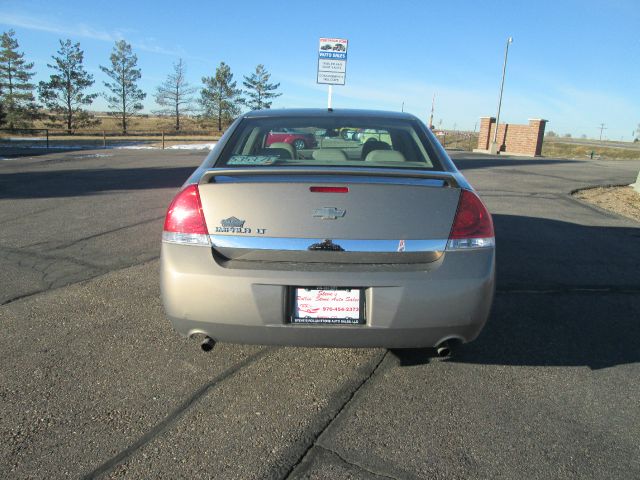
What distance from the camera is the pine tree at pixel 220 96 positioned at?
56781mm

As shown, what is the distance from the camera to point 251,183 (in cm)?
254

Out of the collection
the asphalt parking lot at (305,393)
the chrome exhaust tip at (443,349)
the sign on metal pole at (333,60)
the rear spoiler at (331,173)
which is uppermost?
the sign on metal pole at (333,60)

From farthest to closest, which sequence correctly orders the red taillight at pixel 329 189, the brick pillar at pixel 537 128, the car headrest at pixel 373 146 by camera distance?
the brick pillar at pixel 537 128, the car headrest at pixel 373 146, the red taillight at pixel 329 189

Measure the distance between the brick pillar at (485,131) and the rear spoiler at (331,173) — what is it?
3395 centimetres

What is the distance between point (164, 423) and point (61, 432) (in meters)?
0.47

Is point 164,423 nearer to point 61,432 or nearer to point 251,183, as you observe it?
point 61,432

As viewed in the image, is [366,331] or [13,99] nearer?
[366,331]

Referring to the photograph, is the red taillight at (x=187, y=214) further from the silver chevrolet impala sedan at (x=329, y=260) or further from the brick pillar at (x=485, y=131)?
the brick pillar at (x=485, y=131)

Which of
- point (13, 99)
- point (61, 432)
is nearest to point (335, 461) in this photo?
point (61, 432)

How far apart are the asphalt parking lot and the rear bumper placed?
401mm

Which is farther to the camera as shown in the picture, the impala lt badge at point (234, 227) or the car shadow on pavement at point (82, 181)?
the car shadow on pavement at point (82, 181)

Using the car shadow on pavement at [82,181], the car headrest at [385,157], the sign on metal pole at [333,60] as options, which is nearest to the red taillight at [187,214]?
the car headrest at [385,157]

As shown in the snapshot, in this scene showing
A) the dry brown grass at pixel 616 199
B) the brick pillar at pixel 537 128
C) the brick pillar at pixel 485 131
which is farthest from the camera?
the brick pillar at pixel 485 131

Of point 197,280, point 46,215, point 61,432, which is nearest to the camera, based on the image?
point 61,432
